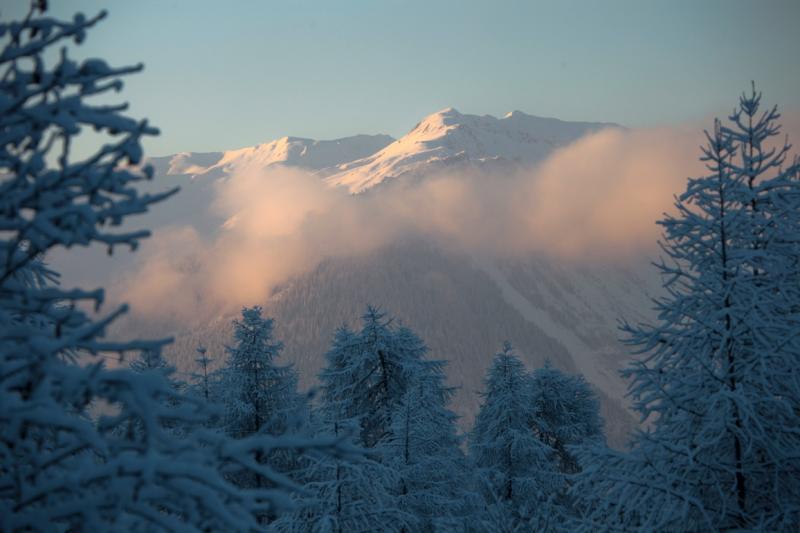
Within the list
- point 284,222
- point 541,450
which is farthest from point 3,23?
point 284,222

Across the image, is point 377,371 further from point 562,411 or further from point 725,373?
point 562,411

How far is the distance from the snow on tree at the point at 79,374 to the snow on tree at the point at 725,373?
4.66m

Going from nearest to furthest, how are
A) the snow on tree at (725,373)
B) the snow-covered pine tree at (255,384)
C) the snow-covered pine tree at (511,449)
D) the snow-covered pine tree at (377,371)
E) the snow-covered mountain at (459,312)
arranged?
the snow on tree at (725,373), the snow-covered pine tree at (377,371), the snow-covered pine tree at (255,384), the snow-covered pine tree at (511,449), the snow-covered mountain at (459,312)

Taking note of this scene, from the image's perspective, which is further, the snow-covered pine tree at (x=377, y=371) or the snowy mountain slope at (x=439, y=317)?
the snowy mountain slope at (x=439, y=317)

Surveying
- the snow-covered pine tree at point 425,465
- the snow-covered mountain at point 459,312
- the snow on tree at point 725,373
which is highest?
the snow on tree at point 725,373

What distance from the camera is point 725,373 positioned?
5.75 m

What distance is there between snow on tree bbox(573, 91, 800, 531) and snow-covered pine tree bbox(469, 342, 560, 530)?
32.8 feet

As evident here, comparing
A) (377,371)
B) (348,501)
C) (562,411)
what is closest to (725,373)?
(348,501)

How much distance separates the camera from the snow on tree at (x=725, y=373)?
17.6 ft

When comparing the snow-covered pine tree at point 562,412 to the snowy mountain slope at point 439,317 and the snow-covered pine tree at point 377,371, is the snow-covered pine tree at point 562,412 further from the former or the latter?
the snowy mountain slope at point 439,317

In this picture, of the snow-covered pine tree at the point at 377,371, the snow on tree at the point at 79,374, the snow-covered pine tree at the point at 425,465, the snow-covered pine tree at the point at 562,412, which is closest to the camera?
the snow on tree at the point at 79,374

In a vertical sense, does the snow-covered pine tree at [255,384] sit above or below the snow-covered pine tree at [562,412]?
above

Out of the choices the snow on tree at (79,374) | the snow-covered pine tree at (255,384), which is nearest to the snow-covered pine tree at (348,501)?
the snow-covered pine tree at (255,384)

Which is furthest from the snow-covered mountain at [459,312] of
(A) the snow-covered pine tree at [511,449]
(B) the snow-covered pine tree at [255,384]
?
(B) the snow-covered pine tree at [255,384]
